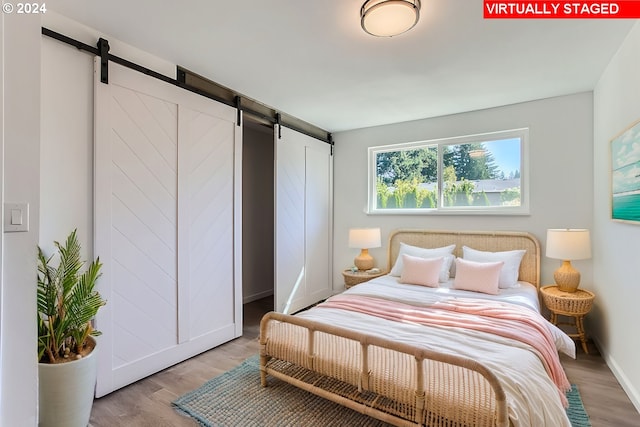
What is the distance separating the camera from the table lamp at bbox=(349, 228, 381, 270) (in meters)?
4.21

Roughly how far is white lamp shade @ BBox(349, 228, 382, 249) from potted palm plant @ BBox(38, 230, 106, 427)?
2.93m

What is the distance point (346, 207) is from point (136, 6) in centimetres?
352

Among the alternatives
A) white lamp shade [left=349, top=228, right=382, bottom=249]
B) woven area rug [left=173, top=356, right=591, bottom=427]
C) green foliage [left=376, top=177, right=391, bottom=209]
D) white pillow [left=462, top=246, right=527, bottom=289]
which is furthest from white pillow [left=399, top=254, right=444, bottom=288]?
woven area rug [left=173, top=356, right=591, bottom=427]

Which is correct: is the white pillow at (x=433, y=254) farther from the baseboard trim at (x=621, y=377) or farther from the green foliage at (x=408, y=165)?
the baseboard trim at (x=621, y=377)

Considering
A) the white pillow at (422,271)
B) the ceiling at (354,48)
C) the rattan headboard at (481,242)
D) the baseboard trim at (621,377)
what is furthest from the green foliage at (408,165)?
the baseboard trim at (621,377)

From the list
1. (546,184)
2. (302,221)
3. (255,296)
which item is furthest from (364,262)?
(546,184)

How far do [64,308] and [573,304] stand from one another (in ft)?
12.7

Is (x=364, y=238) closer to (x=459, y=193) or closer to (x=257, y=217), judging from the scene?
(x=459, y=193)

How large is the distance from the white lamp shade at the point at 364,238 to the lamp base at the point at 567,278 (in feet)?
6.35

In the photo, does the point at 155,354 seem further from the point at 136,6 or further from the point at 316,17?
the point at 316,17

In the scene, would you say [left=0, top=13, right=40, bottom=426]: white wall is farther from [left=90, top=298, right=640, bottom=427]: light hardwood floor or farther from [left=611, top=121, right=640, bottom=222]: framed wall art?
[left=611, top=121, right=640, bottom=222]: framed wall art

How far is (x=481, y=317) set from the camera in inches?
95.7

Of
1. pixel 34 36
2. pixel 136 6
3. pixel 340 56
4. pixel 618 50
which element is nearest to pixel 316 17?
pixel 340 56

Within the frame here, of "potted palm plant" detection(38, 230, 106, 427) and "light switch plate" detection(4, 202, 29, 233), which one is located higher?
"light switch plate" detection(4, 202, 29, 233)
